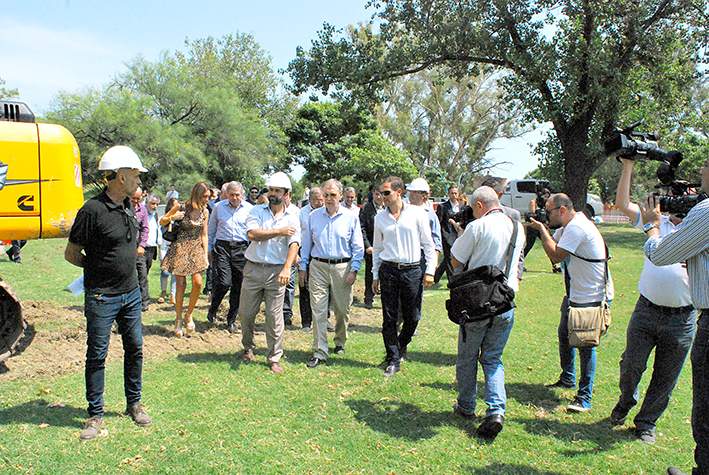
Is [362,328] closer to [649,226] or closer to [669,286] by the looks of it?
[669,286]

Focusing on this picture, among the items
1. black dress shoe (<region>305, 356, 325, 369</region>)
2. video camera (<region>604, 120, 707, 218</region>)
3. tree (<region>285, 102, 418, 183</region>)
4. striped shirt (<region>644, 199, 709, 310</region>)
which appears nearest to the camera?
striped shirt (<region>644, 199, 709, 310</region>)

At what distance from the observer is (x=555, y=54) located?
1555 centimetres

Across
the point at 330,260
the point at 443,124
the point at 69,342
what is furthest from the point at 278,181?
the point at 443,124

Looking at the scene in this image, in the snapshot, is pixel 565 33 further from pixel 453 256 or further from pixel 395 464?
pixel 395 464

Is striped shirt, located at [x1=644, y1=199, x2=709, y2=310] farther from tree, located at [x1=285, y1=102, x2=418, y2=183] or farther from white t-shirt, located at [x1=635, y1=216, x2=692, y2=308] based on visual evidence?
tree, located at [x1=285, y1=102, x2=418, y2=183]

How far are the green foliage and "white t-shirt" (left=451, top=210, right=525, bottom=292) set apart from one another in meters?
22.9

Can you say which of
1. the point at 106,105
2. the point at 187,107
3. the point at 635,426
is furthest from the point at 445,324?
the point at 187,107

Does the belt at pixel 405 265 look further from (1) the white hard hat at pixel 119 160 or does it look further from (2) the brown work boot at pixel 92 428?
(2) the brown work boot at pixel 92 428

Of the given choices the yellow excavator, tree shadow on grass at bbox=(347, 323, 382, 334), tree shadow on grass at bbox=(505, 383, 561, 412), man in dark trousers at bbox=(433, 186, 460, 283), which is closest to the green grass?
tree shadow on grass at bbox=(505, 383, 561, 412)

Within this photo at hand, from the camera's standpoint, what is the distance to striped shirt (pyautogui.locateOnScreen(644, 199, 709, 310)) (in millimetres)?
2953

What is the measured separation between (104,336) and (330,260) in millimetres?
2607

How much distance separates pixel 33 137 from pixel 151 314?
396cm

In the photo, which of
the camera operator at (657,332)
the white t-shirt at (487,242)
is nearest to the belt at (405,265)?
the white t-shirt at (487,242)

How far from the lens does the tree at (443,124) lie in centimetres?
4988
